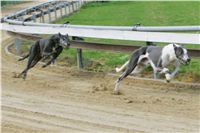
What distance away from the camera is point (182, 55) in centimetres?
750

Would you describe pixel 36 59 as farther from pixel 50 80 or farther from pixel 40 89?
pixel 40 89

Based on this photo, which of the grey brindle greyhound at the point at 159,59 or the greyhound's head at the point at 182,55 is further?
the grey brindle greyhound at the point at 159,59

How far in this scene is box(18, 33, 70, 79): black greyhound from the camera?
30.4ft

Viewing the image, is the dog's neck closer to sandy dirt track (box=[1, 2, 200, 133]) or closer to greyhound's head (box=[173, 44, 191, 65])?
greyhound's head (box=[173, 44, 191, 65])

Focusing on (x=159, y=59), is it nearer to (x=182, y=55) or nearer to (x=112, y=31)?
(x=182, y=55)

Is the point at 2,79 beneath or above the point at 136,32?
beneath

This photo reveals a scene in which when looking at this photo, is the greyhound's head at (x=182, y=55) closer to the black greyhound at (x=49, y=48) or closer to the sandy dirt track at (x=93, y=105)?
the sandy dirt track at (x=93, y=105)

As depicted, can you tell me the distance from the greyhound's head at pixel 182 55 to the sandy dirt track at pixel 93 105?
0.55 m

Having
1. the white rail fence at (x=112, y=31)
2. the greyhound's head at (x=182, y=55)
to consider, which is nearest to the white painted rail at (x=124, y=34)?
the white rail fence at (x=112, y=31)

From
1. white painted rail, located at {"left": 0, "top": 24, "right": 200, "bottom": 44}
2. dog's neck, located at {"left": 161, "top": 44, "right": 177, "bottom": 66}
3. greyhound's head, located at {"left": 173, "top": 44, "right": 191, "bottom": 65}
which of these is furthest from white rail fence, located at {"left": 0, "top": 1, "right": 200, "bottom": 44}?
greyhound's head, located at {"left": 173, "top": 44, "right": 191, "bottom": 65}

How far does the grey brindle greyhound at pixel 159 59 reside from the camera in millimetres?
7559

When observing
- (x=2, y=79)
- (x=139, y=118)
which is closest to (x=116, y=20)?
(x=2, y=79)

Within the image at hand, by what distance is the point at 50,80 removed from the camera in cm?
941

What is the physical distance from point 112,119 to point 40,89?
2.46 m
